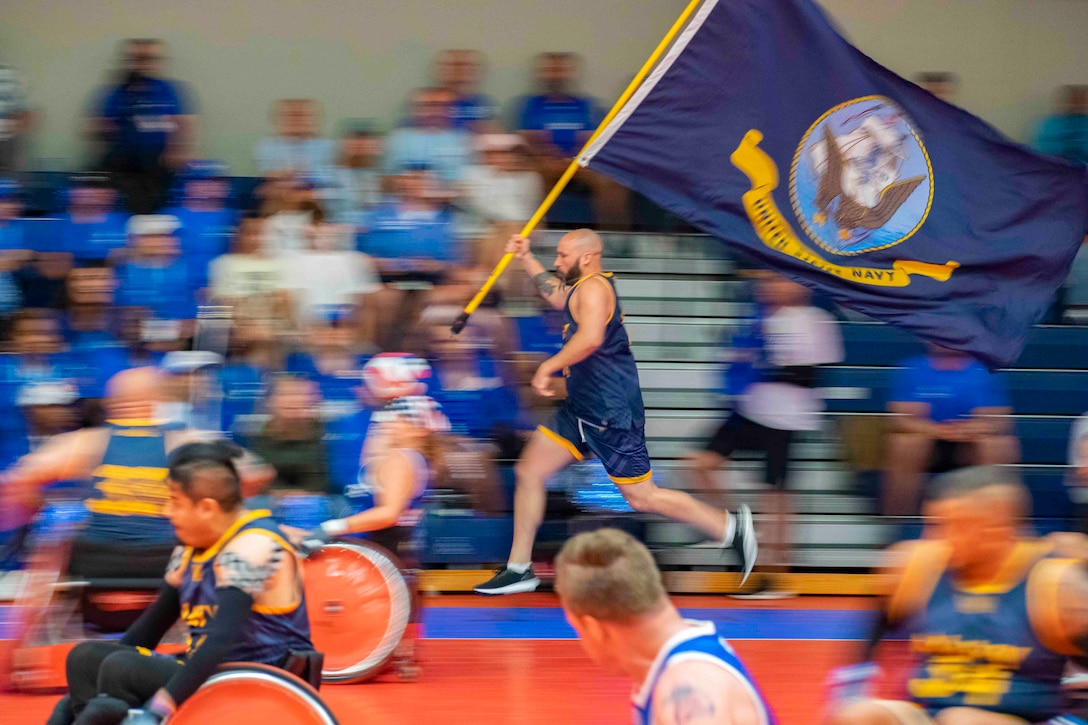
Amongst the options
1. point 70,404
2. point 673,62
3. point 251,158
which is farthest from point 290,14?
point 673,62

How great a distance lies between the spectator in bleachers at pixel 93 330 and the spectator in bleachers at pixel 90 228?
0.47 metres

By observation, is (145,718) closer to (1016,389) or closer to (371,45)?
(1016,389)

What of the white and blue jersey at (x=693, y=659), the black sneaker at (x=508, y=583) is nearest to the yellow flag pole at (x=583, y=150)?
the black sneaker at (x=508, y=583)

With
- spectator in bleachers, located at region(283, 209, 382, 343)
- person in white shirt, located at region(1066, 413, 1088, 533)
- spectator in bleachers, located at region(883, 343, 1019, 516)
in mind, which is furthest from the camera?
spectator in bleachers, located at region(283, 209, 382, 343)

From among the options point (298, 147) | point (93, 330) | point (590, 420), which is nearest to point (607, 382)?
point (590, 420)

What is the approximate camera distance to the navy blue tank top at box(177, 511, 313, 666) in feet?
11.6

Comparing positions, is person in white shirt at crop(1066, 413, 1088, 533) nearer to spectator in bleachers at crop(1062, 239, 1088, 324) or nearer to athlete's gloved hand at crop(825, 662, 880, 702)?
athlete's gloved hand at crop(825, 662, 880, 702)

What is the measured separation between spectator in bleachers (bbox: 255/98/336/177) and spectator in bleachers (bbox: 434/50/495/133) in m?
0.92

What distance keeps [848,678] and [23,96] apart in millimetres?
8488

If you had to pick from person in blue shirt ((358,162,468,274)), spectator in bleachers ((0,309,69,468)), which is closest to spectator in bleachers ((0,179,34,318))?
spectator in bleachers ((0,309,69,468))

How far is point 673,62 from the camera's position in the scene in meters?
6.02

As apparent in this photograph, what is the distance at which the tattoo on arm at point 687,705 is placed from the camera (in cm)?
Answer: 235

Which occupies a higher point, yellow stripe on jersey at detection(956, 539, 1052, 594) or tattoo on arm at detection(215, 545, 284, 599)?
yellow stripe on jersey at detection(956, 539, 1052, 594)

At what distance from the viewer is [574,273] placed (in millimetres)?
6703
